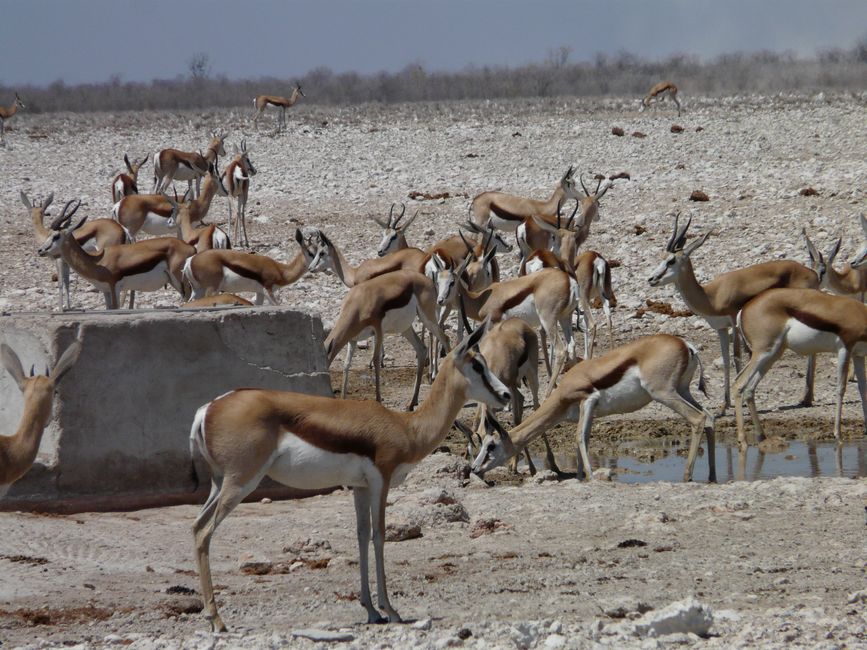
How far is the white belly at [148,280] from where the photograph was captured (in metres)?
16.6

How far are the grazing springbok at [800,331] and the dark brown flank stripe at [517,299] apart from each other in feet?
8.89

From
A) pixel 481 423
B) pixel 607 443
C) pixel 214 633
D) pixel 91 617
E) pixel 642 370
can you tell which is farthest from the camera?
pixel 607 443

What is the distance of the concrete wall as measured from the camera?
27.6 feet

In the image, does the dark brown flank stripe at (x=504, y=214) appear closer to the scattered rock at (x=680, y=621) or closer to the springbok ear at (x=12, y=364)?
the springbok ear at (x=12, y=364)

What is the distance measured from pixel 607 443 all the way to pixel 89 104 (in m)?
40.4

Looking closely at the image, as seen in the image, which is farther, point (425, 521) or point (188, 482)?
point (188, 482)

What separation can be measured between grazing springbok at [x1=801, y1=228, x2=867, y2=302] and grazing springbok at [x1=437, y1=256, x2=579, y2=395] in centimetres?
310

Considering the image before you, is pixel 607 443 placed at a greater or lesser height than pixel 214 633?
lesser

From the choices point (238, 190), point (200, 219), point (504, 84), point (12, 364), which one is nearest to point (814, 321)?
point (12, 364)

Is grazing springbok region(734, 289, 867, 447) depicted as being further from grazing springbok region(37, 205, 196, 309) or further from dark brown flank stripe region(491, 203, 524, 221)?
dark brown flank stripe region(491, 203, 524, 221)

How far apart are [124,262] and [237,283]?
1470 millimetres

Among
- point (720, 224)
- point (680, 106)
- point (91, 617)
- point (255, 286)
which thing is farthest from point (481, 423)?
point (680, 106)

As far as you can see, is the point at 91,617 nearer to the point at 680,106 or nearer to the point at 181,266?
the point at 181,266

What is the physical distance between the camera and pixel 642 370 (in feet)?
32.8
